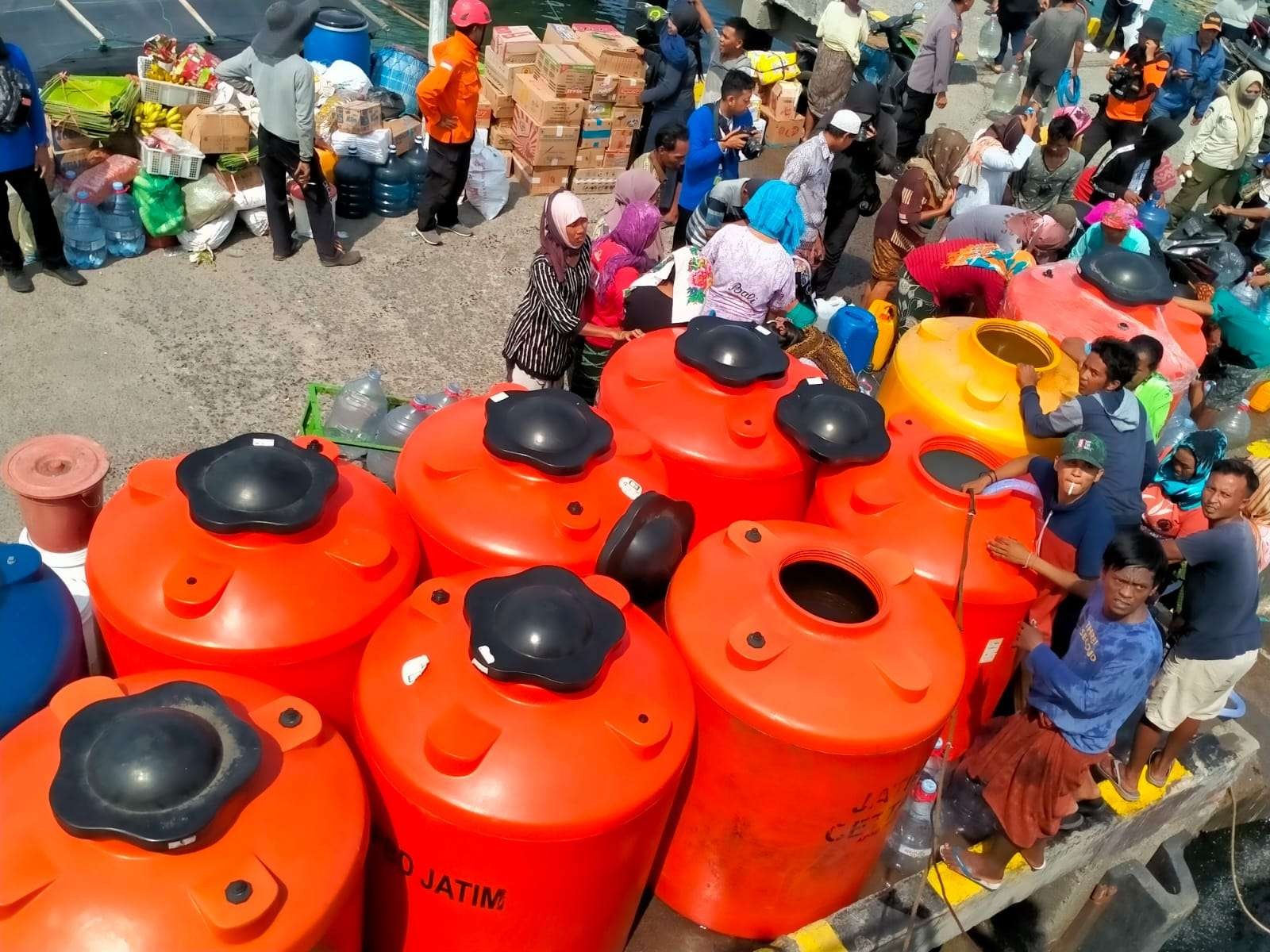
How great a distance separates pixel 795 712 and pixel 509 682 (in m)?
0.83

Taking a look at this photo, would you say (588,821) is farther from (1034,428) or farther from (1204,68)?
(1204,68)

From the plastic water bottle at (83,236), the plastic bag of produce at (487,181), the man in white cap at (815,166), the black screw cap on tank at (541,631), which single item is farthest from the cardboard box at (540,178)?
the black screw cap on tank at (541,631)

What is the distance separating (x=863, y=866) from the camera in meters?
3.42

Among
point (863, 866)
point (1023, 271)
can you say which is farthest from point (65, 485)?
point (1023, 271)

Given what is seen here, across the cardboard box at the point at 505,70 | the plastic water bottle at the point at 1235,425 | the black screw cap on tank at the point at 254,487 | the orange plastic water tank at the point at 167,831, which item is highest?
the black screw cap on tank at the point at 254,487

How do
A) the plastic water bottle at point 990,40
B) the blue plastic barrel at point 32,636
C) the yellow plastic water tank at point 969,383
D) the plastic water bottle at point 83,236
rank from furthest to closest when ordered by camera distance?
1. the plastic water bottle at point 990,40
2. the plastic water bottle at point 83,236
3. the yellow plastic water tank at point 969,383
4. the blue plastic barrel at point 32,636

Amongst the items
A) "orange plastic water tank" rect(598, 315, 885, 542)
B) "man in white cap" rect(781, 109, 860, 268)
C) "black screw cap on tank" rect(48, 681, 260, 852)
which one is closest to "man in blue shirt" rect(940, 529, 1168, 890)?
"orange plastic water tank" rect(598, 315, 885, 542)

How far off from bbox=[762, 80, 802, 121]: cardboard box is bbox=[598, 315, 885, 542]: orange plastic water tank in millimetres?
7727

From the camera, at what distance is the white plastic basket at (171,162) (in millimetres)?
6859

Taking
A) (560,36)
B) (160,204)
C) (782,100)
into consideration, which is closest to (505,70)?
(560,36)

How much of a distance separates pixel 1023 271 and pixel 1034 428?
A: 206 centimetres

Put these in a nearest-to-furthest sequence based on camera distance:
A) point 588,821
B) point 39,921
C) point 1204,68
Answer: point 39,921 < point 588,821 < point 1204,68

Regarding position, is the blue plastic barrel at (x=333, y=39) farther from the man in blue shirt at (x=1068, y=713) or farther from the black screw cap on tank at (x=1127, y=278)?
the man in blue shirt at (x=1068, y=713)

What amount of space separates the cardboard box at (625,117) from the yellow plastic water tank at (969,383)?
494 centimetres
